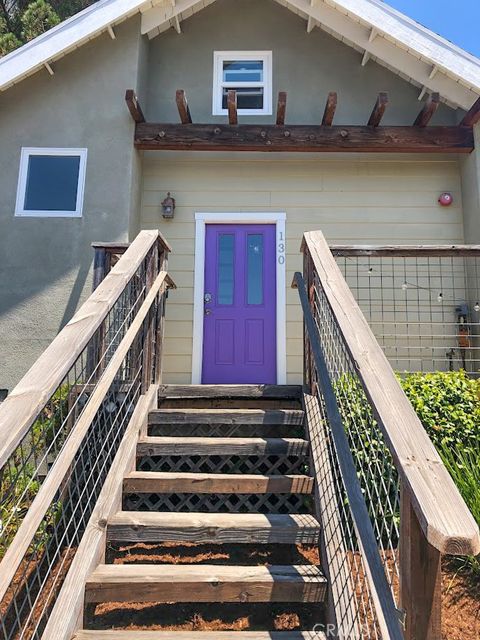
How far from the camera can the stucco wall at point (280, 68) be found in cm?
548

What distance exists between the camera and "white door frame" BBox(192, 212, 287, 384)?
506 centimetres

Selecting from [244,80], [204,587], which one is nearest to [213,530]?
[204,587]

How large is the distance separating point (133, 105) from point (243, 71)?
1636 millimetres

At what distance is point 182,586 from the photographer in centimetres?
196

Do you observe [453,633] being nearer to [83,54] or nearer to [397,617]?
[397,617]

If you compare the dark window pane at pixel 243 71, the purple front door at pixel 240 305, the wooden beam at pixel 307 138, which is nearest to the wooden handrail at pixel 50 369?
the purple front door at pixel 240 305

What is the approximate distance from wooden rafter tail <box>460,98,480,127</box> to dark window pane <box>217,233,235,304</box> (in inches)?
109

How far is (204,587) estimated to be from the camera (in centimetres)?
195

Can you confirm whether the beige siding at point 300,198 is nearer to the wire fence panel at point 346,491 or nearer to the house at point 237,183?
the house at point 237,183

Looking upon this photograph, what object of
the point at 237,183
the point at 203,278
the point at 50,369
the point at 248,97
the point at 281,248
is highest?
the point at 248,97

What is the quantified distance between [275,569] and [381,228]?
4099 millimetres

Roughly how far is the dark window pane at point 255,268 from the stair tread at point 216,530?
321 cm

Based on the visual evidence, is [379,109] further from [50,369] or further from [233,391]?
[50,369]

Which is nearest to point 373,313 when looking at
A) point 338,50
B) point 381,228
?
point 381,228
